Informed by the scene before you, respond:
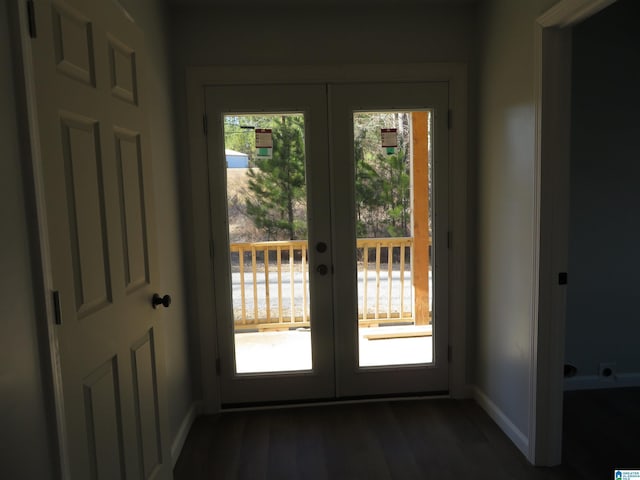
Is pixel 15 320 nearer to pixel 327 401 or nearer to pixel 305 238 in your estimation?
pixel 305 238

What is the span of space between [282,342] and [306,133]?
53.5 inches

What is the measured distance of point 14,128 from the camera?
3.58 ft

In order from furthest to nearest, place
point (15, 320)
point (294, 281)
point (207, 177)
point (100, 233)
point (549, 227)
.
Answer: point (294, 281) → point (207, 177) → point (549, 227) → point (100, 233) → point (15, 320)

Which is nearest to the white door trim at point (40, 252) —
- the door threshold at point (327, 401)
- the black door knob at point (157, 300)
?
the black door knob at point (157, 300)

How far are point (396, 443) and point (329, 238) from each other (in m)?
1.25

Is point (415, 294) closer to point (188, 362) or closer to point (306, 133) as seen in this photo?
point (306, 133)

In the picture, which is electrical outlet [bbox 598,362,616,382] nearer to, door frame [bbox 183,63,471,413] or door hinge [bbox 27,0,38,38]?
door frame [bbox 183,63,471,413]

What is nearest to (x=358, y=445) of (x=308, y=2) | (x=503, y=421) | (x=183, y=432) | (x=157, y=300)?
(x=503, y=421)

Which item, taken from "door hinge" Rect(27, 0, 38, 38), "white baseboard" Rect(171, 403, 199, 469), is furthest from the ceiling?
"white baseboard" Rect(171, 403, 199, 469)

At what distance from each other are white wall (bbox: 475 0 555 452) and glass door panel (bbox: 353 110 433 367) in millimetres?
345

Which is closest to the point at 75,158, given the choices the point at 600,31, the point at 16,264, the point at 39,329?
the point at 16,264

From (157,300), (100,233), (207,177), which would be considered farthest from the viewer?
(207,177)

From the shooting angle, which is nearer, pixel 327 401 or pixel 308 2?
pixel 308 2

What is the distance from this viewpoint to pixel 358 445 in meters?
2.46
